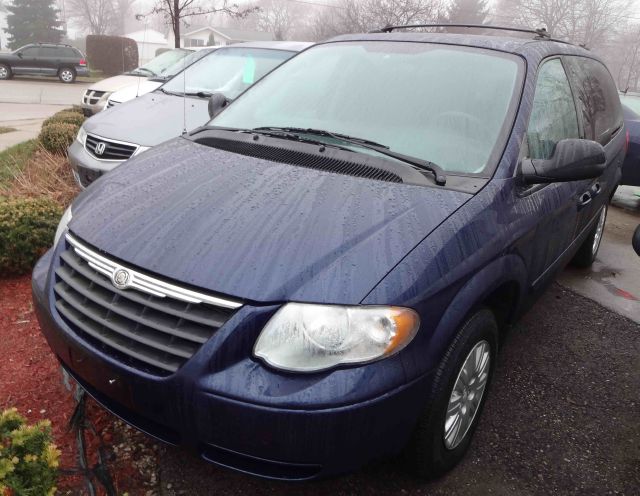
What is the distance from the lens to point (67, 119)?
24.9 ft

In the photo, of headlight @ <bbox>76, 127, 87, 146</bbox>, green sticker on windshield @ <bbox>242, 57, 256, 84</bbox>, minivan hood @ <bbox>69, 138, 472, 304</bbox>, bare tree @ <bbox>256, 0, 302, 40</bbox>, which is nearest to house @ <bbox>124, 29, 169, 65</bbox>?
headlight @ <bbox>76, 127, 87, 146</bbox>

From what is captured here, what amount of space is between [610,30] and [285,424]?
5518 centimetres

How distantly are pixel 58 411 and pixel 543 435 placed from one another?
2.37 metres

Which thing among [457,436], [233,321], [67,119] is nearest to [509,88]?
[457,436]

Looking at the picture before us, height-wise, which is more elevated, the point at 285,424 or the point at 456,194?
the point at 456,194

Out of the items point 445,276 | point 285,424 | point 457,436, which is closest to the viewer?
point 285,424

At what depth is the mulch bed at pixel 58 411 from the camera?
2.25m

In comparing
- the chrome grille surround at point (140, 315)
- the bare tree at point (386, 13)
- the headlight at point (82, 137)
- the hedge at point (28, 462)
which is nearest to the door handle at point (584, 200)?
the chrome grille surround at point (140, 315)

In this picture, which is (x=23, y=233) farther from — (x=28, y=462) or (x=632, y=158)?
(x=632, y=158)

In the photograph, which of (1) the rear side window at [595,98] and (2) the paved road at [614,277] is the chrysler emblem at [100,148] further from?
(2) the paved road at [614,277]

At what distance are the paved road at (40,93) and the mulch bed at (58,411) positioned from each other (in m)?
14.7

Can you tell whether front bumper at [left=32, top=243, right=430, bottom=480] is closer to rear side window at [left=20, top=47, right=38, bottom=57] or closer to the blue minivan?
the blue minivan

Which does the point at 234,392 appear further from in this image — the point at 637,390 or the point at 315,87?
the point at 637,390

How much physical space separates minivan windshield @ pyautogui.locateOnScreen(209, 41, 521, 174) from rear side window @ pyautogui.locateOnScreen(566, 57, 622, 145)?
3.25 ft
